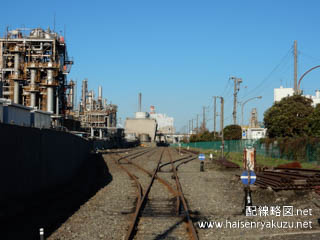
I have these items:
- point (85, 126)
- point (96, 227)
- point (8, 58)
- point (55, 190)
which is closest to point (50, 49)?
point (8, 58)

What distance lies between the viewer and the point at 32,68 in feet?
172

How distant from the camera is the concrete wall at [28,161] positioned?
1218 cm

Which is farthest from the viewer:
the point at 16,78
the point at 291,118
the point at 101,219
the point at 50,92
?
the point at 50,92

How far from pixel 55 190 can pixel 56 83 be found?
36.7 meters

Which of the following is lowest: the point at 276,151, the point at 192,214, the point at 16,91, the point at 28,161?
the point at 192,214

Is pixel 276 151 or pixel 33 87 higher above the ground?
pixel 33 87

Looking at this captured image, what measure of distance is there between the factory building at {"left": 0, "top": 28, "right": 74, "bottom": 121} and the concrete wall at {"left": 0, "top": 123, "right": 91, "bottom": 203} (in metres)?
33.3

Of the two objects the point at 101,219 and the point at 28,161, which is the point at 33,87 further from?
the point at 101,219

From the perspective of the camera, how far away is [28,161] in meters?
14.3

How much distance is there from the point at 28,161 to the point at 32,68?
40605 mm

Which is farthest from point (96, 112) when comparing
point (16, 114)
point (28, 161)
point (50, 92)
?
point (28, 161)

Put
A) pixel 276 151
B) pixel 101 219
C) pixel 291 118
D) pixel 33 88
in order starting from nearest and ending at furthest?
pixel 101 219 < pixel 276 151 < pixel 291 118 < pixel 33 88

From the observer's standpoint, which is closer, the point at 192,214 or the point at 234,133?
the point at 192,214

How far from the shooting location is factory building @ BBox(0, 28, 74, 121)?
51.7 metres
